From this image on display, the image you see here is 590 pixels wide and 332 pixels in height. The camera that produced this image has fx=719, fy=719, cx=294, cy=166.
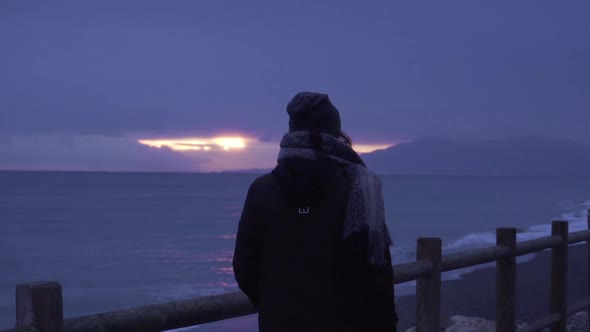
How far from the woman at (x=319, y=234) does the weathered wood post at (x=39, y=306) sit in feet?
2.11

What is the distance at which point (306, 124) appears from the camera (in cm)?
228

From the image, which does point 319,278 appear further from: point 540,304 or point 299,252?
point 540,304

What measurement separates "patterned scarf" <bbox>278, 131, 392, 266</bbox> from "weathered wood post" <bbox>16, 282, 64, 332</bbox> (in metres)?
0.80

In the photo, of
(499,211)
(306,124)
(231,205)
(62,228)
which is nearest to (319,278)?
(306,124)

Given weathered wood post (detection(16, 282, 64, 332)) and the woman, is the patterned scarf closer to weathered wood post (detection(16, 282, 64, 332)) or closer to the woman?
the woman

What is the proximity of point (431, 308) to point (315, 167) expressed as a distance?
1.86m

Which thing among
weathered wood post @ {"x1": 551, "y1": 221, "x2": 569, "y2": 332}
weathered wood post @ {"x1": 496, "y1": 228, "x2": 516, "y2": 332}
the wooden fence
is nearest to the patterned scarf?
the wooden fence

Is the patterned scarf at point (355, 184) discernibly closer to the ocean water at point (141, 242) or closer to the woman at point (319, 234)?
the woman at point (319, 234)

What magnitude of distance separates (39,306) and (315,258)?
796 mm

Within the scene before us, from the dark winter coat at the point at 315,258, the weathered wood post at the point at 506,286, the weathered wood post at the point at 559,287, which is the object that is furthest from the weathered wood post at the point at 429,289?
the weathered wood post at the point at 559,287

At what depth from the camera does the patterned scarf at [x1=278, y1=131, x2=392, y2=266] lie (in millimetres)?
2137

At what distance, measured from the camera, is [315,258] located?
2184 millimetres

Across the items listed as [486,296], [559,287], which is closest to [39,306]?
[559,287]

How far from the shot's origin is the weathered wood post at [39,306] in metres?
1.87
